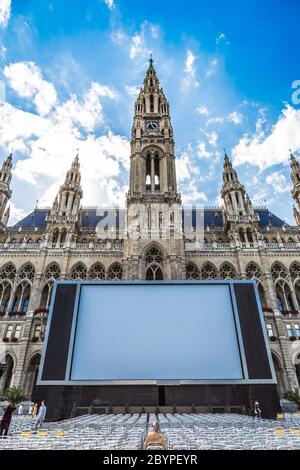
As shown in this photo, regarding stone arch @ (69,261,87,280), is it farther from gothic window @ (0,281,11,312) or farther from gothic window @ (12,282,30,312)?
gothic window @ (0,281,11,312)

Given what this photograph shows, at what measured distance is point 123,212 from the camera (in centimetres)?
4016

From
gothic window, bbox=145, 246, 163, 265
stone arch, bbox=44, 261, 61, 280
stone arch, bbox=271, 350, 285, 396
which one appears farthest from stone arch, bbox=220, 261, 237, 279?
stone arch, bbox=44, 261, 61, 280

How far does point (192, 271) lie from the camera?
1072 inches

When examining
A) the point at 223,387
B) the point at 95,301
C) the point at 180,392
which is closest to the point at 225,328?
the point at 223,387

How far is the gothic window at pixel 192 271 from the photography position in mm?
26891

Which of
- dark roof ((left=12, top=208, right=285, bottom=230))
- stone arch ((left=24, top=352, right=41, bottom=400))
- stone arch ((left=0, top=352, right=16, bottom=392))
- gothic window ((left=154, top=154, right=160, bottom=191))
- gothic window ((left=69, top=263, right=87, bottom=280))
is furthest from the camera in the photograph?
dark roof ((left=12, top=208, right=285, bottom=230))

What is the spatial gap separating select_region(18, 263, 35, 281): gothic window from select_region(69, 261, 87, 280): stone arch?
411 centimetres

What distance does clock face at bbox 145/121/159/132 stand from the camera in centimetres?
3509

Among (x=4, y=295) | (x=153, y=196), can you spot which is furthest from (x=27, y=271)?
(x=153, y=196)

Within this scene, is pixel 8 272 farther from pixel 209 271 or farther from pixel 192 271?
pixel 209 271

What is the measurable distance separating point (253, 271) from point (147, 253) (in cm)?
1127

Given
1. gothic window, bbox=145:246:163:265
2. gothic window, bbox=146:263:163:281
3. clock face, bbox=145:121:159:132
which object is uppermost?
clock face, bbox=145:121:159:132

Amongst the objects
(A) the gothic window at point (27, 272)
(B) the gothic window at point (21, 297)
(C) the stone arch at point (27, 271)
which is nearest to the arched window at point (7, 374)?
(B) the gothic window at point (21, 297)
